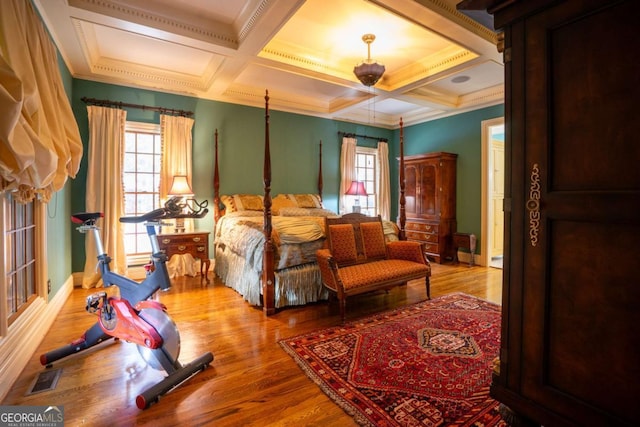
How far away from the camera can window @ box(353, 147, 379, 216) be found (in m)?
6.51

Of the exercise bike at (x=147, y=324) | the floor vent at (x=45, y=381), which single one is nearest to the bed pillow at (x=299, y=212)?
the exercise bike at (x=147, y=324)

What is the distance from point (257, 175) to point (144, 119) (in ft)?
5.77

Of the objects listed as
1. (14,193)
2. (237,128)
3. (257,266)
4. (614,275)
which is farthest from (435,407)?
(237,128)

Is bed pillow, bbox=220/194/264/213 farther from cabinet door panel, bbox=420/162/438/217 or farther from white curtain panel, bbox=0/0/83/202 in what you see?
cabinet door panel, bbox=420/162/438/217

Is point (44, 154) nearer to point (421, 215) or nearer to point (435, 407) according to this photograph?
point (435, 407)

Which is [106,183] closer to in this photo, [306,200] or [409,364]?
[306,200]

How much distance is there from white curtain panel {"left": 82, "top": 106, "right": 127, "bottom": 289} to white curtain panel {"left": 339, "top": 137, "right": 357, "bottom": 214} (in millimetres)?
3593

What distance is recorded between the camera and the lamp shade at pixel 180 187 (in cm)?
420

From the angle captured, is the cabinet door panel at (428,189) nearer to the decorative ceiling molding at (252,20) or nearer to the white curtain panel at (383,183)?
the white curtain panel at (383,183)

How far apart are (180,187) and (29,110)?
2530 mm

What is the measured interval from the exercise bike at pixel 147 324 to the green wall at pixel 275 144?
224cm

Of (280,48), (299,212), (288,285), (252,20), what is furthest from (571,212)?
(299,212)

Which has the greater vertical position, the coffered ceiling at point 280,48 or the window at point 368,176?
the coffered ceiling at point 280,48

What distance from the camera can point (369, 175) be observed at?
666 cm
